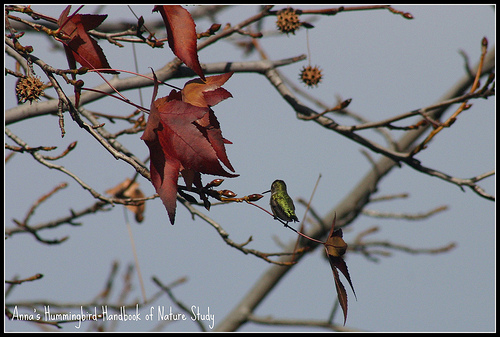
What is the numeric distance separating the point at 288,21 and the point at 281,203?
5.31 ft

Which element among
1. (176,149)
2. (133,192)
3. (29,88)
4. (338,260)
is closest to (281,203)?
(338,260)

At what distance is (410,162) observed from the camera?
2.71m

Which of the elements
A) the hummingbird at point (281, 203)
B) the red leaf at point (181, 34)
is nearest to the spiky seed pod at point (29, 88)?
the red leaf at point (181, 34)

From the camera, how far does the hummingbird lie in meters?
1.70

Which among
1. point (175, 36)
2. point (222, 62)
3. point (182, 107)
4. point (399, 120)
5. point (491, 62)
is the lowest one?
point (182, 107)

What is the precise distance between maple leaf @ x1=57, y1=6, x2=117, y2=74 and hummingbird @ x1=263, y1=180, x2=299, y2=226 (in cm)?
81

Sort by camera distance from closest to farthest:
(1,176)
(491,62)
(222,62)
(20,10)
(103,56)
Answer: (103,56)
(20,10)
(1,176)
(222,62)
(491,62)

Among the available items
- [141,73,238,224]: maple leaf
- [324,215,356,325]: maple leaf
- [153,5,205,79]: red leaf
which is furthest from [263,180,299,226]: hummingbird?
[153,5,205,79]: red leaf

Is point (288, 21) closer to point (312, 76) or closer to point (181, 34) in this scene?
point (312, 76)

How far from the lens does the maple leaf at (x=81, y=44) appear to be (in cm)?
163

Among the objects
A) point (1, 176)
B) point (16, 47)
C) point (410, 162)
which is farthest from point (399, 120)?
point (1, 176)

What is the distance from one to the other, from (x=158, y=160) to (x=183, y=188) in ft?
0.48

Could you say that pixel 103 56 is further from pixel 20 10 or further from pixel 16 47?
pixel 20 10

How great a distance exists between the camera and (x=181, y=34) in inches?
60.8
